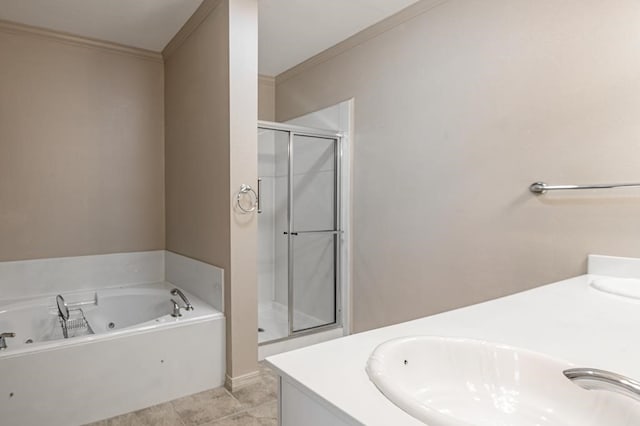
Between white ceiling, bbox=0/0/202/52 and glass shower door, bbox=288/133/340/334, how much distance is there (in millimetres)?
1238

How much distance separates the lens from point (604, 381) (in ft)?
2.00

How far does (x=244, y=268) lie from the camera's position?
2.37 meters

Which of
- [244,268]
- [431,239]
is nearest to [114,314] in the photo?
[244,268]

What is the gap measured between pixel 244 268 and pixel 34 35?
2410 mm

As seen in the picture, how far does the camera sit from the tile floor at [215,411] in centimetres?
200

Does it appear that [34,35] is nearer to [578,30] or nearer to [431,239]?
[431,239]

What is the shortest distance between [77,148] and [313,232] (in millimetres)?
2003

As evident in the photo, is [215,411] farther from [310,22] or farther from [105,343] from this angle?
[310,22]

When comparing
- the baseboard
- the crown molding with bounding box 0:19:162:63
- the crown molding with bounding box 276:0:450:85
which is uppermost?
the crown molding with bounding box 0:19:162:63

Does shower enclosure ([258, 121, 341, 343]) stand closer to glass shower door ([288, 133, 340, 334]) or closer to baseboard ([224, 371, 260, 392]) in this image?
glass shower door ([288, 133, 340, 334])

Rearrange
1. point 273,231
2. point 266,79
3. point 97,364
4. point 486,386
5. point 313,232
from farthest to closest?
1. point 266,79
2. point 273,231
3. point 313,232
4. point 97,364
5. point 486,386

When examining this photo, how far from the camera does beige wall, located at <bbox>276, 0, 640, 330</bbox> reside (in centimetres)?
161

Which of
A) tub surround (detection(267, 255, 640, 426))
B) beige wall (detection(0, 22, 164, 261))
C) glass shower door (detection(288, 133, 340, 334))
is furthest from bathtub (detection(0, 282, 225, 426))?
tub surround (detection(267, 255, 640, 426))

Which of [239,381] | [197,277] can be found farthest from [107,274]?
[239,381]
